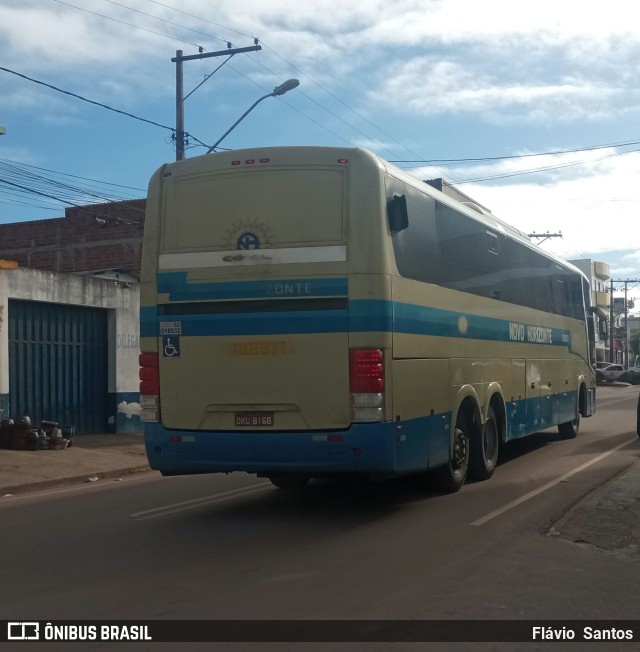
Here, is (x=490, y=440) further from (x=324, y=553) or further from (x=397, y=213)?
(x=324, y=553)

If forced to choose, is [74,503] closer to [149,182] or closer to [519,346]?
[149,182]

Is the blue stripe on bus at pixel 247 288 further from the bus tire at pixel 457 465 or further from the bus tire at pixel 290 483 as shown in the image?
the bus tire at pixel 290 483

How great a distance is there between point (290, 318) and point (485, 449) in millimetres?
4428

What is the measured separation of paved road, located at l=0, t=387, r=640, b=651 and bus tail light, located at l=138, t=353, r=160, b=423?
121 centimetres

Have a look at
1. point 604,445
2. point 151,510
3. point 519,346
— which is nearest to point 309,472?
point 151,510

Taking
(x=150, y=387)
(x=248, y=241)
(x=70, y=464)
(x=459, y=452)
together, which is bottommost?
(x=70, y=464)

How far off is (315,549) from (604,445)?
10949 millimetres

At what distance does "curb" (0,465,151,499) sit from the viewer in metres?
12.8

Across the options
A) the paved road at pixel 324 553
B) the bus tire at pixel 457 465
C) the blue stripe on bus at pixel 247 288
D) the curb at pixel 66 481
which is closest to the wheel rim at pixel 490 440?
the paved road at pixel 324 553

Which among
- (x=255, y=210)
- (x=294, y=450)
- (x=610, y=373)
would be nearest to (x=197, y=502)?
(x=294, y=450)

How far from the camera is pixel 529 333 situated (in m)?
14.9

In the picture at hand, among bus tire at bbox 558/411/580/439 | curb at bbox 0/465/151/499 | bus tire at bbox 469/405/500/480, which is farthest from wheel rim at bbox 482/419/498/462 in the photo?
bus tire at bbox 558/411/580/439

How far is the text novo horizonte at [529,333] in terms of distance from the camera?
13883mm

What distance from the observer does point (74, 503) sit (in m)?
11.4
